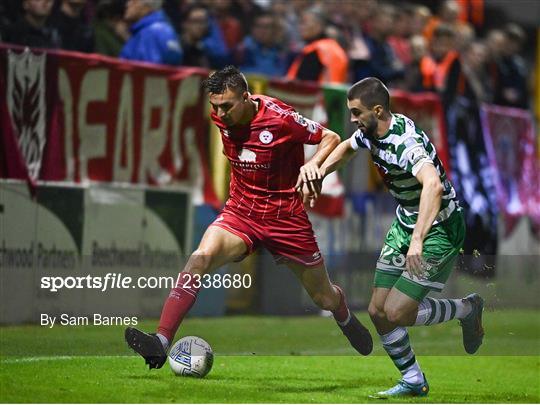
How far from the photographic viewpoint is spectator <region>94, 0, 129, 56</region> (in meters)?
13.9

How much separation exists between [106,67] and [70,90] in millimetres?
595

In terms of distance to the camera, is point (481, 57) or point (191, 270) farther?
point (481, 57)

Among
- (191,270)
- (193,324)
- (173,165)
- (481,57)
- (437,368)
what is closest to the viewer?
(191,270)

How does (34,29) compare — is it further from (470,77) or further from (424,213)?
(470,77)

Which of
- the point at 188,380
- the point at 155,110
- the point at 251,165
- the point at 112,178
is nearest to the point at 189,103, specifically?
the point at 155,110

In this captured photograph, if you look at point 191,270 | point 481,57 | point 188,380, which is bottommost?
point 481,57

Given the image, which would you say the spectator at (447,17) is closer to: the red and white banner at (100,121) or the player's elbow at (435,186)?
the red and white banner at (100,121)

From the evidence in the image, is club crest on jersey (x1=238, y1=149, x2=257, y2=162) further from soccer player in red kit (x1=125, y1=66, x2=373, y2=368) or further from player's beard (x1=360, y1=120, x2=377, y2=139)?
player's beard (x1=360, y1=120, x2=377, y2=139)

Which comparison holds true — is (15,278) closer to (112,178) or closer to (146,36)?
(112,178)

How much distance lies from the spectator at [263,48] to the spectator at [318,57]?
10.8 inches

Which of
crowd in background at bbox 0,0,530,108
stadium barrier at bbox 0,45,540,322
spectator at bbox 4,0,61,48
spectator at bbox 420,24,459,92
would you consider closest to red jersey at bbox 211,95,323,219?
stadium barrier at bbox 0,45,540,322

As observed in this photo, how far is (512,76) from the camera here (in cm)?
2102

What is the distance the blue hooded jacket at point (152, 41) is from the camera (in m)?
13.9

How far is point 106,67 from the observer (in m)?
13.5
